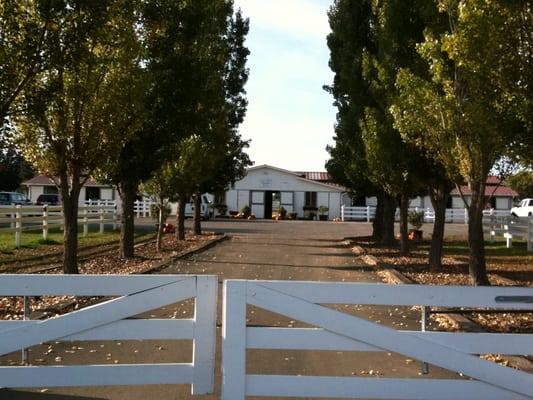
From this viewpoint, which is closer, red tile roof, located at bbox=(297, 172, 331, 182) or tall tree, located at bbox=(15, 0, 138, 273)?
tall tree, located at bbox=(15, 0, 138, 273)

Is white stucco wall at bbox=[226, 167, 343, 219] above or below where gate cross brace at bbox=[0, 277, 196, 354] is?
above

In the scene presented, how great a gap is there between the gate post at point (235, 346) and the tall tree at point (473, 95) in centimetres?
543

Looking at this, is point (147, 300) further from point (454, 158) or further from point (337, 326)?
point (454, 158)

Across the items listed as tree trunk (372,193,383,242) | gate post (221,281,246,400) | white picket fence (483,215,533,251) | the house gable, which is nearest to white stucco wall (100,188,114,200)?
the house gable

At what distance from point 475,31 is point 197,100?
30.9ft

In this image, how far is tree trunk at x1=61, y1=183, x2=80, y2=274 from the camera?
12500 mm

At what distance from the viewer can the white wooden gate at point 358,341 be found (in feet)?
17.1

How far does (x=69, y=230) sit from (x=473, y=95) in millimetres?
7425

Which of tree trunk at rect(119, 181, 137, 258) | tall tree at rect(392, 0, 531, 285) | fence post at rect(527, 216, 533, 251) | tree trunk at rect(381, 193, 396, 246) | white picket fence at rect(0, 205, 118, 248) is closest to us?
tall tree at rect(392, 0, 531, 285)

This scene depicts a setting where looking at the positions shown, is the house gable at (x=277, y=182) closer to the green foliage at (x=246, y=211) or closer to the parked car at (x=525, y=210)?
the green foliage at (x=246, y=211)

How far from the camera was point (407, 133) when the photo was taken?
13789 mm

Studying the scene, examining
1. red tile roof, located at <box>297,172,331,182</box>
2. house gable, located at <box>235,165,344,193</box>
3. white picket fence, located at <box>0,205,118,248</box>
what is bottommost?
white picket fence, located at <box>0,205,118,248</box>

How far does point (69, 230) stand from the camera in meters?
12.6

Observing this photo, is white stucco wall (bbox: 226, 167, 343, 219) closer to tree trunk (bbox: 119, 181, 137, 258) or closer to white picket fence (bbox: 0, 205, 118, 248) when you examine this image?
white picket fence (bbox: 0, 205, 118, 248)
